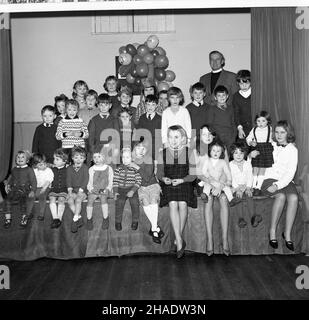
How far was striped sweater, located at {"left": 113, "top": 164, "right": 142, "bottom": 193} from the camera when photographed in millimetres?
4547

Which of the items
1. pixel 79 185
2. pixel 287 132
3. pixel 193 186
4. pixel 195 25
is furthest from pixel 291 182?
pixel 195 25

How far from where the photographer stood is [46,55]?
724cm

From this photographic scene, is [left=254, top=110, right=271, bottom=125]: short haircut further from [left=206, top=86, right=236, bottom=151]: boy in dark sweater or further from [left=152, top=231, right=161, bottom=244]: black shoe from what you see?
[left=152, top=231, right=161, bottom=244]: black shoe

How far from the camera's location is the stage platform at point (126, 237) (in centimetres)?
448

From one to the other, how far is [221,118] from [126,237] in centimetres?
166

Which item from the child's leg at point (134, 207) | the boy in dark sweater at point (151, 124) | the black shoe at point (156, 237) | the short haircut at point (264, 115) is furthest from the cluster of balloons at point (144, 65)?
the black shoe at point (156, 237)

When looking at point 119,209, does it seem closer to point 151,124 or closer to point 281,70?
point 151,124

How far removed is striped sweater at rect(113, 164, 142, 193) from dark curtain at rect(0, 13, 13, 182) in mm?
1132

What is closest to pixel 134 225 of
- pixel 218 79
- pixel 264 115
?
pixel 264 115

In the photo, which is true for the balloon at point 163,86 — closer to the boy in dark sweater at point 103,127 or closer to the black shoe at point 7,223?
the boy in dark sweater at point 103,127

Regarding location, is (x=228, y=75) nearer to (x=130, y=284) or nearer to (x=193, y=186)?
(x=193, y=186)

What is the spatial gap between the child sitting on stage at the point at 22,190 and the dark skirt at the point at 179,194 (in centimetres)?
125

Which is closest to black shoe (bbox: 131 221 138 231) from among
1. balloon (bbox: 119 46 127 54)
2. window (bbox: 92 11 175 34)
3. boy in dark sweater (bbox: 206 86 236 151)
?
boy in dark sweater (bbox: 206 86 236 151)

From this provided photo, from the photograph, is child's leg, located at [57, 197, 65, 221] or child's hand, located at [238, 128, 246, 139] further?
child's hand, located at [238, 128, 246, 139]
